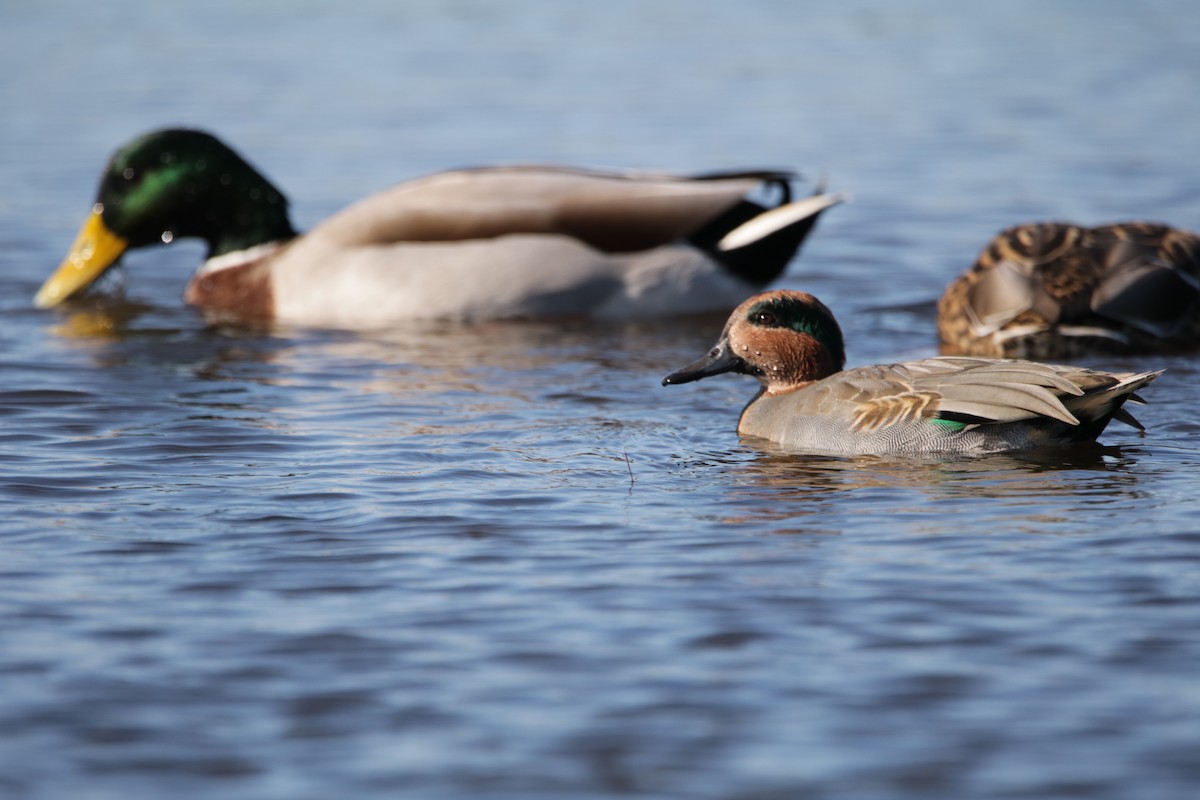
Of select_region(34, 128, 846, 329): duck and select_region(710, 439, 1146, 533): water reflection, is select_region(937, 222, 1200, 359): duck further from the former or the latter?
select_region(710, 439, 1146, 533): water reflection

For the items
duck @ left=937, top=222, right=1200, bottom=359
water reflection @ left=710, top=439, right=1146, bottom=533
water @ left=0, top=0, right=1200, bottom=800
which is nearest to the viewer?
water @ left=0, top=0, right=1200, bottom=800

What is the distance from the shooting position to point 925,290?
12125 millimetres

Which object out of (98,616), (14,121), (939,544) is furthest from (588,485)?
(14,121)

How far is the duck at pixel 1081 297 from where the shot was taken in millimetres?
10000

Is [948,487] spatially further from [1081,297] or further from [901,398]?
[1081,297]

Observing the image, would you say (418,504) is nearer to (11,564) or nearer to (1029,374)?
(11,564)

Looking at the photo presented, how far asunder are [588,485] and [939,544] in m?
1.51

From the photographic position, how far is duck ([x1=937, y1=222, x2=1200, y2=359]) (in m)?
10.0

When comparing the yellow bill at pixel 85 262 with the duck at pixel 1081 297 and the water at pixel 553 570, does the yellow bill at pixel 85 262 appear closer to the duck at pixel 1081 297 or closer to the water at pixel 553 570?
the water at pixel 553 570

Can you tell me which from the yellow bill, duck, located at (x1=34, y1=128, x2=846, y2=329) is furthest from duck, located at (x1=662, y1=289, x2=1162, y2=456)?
the yellow bill

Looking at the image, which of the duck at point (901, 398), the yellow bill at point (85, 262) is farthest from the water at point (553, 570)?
the yellow bill at point (85, 262)

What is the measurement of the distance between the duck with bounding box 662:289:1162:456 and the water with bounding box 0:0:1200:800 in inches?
5.1

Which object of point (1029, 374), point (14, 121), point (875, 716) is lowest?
point (875, 716)

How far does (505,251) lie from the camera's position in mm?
11523
